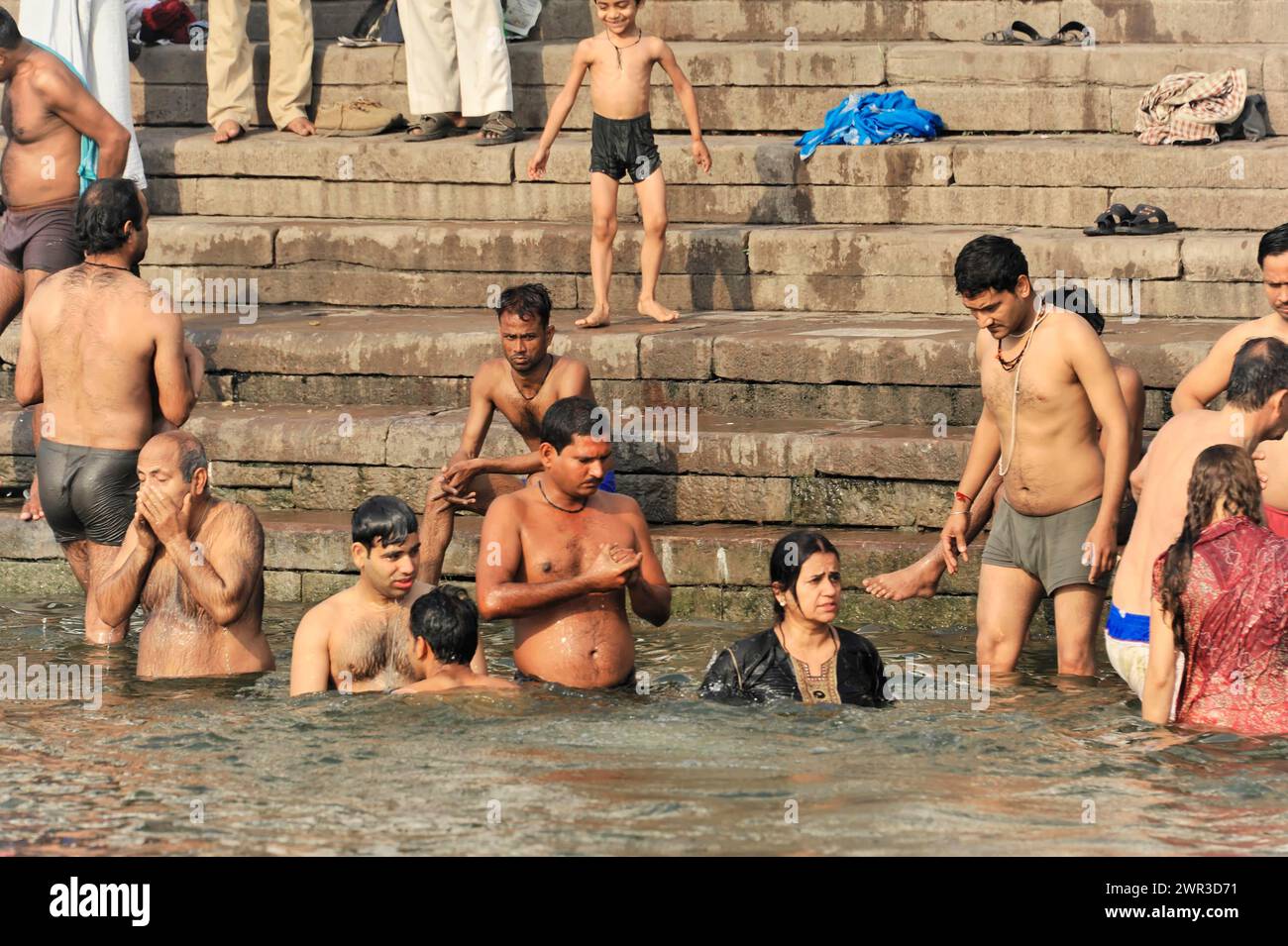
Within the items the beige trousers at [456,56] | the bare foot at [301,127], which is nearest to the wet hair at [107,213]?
the beige trousers at [456,56]

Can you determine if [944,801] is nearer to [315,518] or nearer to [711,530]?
[711,530]

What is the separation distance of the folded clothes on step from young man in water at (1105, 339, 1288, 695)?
504cm

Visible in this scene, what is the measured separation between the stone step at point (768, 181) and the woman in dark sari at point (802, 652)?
4.93 meters

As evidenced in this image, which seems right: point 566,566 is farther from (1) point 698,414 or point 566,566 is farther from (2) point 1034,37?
(2) point 1034,37

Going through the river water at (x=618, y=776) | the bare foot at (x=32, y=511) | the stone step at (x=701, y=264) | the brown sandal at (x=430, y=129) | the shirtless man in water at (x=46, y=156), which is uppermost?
the brown sandal at (x=430, y=129)

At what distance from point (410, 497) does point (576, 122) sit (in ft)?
13.1

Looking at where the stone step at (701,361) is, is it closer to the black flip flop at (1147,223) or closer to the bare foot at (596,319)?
the bare foot at (596,319)

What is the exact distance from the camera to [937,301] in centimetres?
1078

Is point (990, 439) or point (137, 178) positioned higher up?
point (137, 178)

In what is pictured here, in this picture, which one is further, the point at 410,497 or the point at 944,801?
the point at 410,497

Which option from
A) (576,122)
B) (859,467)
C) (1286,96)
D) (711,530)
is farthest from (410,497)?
(1286,96)

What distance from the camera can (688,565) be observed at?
29.3ft

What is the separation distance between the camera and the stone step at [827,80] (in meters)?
11.8

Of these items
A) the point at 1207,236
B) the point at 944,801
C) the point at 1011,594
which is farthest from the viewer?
the point at 1207,236
